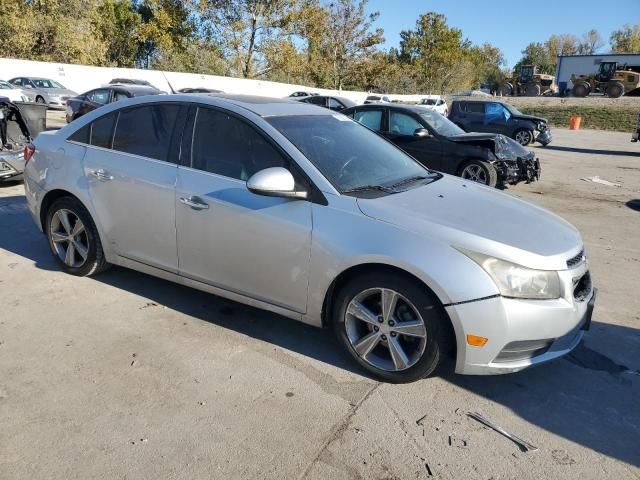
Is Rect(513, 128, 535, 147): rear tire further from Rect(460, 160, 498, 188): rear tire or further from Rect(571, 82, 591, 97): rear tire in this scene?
Rect(571, 82, 591, 97): rear tire

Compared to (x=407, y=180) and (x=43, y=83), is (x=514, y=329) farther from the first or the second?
(x=43, y=83)

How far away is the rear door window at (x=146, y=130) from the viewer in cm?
405

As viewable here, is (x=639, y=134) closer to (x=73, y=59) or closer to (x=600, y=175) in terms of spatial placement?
(x=600, y=175)

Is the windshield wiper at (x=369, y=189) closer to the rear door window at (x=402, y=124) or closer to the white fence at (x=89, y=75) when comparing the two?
the rear door window at (x=402, y=124)

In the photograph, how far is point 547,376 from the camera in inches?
134

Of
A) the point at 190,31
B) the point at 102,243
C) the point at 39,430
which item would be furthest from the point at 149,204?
the point at 190,31

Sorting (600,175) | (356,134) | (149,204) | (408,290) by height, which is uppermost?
(356,134)

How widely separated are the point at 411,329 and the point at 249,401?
102 cm

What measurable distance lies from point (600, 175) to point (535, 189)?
3.63 m

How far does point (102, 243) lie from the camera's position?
4.38 meters

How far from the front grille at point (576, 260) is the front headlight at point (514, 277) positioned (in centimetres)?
26

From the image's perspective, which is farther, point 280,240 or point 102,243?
point 102,243

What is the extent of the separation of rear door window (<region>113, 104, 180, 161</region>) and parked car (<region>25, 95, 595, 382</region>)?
1 centimetres

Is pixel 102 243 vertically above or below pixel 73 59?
below
